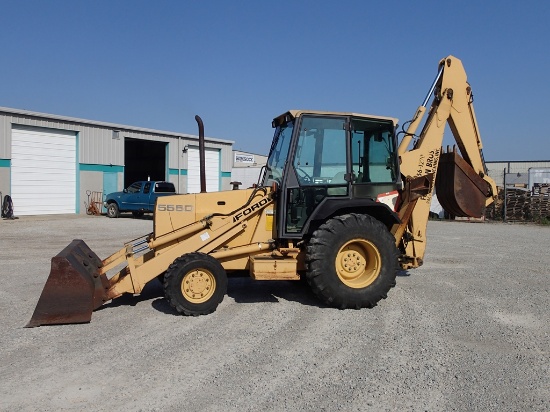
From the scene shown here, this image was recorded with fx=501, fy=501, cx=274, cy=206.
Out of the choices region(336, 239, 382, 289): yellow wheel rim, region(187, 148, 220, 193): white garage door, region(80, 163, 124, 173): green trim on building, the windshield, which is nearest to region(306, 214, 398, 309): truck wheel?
region(336, 239, 382, 289): yellow wheel rim

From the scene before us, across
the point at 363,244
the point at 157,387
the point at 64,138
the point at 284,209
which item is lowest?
the point at 157,387

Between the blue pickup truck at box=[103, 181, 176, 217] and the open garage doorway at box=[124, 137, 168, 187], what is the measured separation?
367 inches

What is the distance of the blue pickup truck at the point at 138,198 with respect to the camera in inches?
928

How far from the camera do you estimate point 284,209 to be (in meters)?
6.68

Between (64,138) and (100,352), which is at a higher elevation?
(64,138)

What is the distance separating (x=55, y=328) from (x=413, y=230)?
5014mm

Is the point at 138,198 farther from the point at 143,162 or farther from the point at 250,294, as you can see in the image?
the point at 250,294

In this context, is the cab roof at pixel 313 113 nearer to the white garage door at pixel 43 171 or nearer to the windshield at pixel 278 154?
the windshield at pixel 278 154

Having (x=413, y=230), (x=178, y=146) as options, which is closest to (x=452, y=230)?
Answer: (x=413, y=230)

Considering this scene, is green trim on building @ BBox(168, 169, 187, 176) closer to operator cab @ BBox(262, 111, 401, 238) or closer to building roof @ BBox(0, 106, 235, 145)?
building roof @ BBox(0, 106, 235, 145)

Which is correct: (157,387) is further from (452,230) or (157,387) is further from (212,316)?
(452,230)

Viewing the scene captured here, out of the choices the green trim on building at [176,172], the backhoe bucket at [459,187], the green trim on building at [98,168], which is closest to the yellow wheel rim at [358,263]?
the backhoe bucket at [459,187]

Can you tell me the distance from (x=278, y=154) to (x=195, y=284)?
2.27 metres

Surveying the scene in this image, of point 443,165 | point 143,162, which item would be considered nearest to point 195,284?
point 443,165
